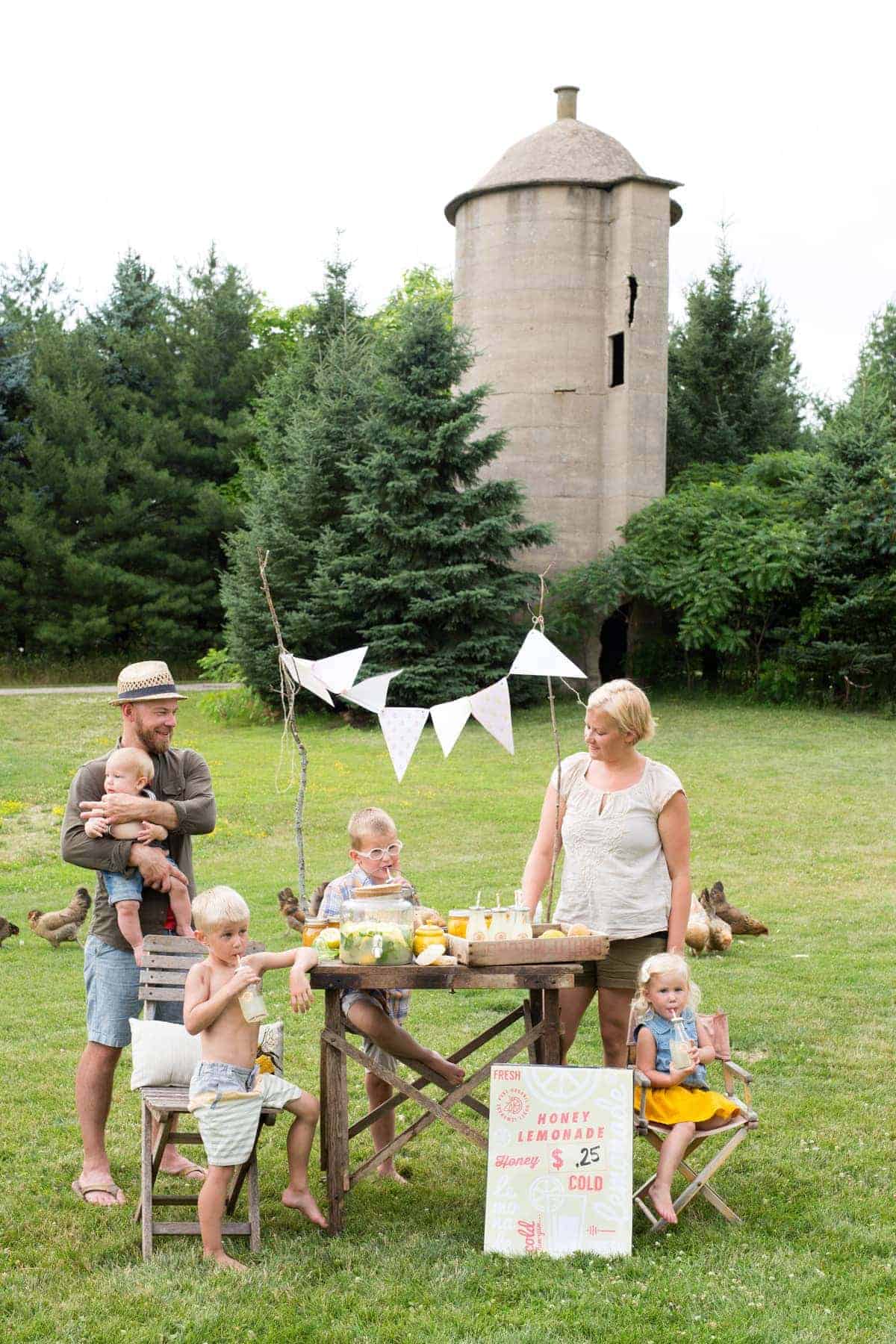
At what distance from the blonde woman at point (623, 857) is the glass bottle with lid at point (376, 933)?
1.91ft

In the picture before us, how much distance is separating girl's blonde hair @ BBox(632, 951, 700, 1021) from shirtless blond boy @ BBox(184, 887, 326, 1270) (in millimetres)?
1228

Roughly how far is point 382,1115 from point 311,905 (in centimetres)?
167

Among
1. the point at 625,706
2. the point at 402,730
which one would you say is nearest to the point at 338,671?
the point at 402,730

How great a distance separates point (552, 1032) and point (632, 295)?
922 inches

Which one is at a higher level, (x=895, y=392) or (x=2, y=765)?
(x=895, y=392)

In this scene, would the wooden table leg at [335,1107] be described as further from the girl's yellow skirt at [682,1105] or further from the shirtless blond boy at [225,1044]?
the girl's yellow skirt at [682,1105]

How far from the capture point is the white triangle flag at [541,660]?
19.0 ft

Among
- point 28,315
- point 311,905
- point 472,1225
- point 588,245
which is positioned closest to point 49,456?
point 28,315

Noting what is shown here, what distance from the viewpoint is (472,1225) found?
4906 millimetres

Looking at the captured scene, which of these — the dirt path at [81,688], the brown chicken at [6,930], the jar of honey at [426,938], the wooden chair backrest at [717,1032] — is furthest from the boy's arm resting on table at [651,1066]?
the dirt path at [81,688]

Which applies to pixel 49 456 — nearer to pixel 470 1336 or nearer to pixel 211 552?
pixel 211 552

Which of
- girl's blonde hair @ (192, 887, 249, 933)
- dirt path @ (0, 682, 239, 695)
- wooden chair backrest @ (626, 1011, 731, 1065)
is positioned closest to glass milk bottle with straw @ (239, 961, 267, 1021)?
girl's blonde hair @ (192, 887, 249, 933)

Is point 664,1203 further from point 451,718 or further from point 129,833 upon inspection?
point 451,718

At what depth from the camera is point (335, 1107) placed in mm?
4910
